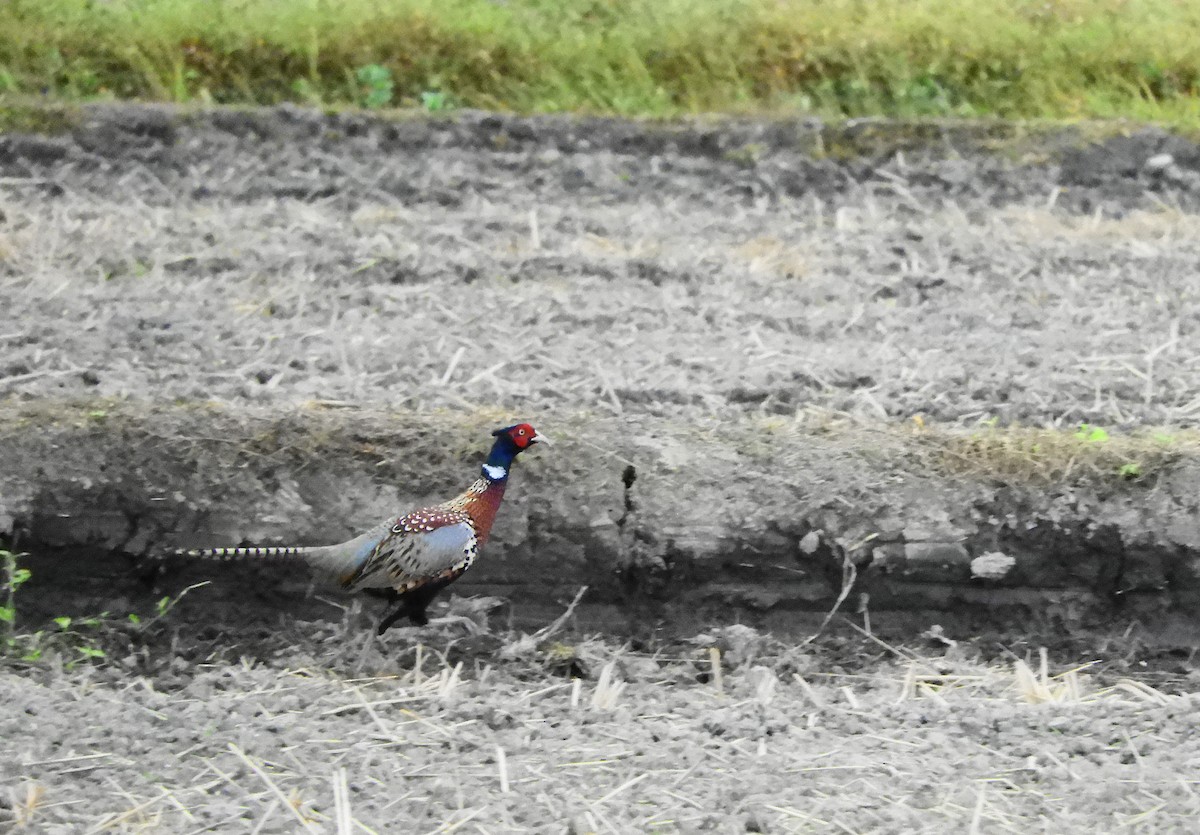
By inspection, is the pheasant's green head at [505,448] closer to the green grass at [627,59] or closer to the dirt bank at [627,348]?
the dirt bank at [627,348]

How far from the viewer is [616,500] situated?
4.70 meters

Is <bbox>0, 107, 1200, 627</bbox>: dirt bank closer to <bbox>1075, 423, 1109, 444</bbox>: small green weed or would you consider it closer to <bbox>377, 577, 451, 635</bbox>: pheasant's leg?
<bbox>1075, 423, 1109, 444</bbox>: small green weed

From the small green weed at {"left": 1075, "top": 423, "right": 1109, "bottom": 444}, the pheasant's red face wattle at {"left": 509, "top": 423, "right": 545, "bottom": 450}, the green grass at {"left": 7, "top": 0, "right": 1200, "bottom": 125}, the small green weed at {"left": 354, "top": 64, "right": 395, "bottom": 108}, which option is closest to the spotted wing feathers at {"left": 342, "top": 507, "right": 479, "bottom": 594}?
the pheasant's red face wattle at {"left": 509, "top": 423, "right": 545, "bottom": 450}

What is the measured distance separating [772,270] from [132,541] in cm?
360

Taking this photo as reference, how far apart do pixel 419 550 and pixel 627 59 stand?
19.0ft

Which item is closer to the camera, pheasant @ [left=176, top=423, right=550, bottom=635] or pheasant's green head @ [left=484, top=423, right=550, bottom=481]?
pheasant @ [left=176, top=423, right=550, bottom=635]

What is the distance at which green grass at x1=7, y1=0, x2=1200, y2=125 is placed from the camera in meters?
8.94

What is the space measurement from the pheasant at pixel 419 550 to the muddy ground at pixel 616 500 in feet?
0.79

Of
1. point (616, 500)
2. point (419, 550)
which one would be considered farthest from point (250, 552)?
point (616, 500)

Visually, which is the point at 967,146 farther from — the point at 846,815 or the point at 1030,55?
the point at 846,815

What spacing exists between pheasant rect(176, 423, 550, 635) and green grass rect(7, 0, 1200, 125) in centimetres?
496

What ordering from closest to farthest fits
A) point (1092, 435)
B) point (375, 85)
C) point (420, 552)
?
1. point (420, 552)
2. point (1092, 435)
3. point (375, 85)

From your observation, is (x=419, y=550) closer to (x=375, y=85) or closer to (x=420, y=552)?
(x=420, y=552)

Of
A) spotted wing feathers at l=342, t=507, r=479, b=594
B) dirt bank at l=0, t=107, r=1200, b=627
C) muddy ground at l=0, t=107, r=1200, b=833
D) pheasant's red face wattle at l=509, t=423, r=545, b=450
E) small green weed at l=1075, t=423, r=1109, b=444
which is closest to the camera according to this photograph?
muddy ground at l=0, t=107, r=1200, b=833
